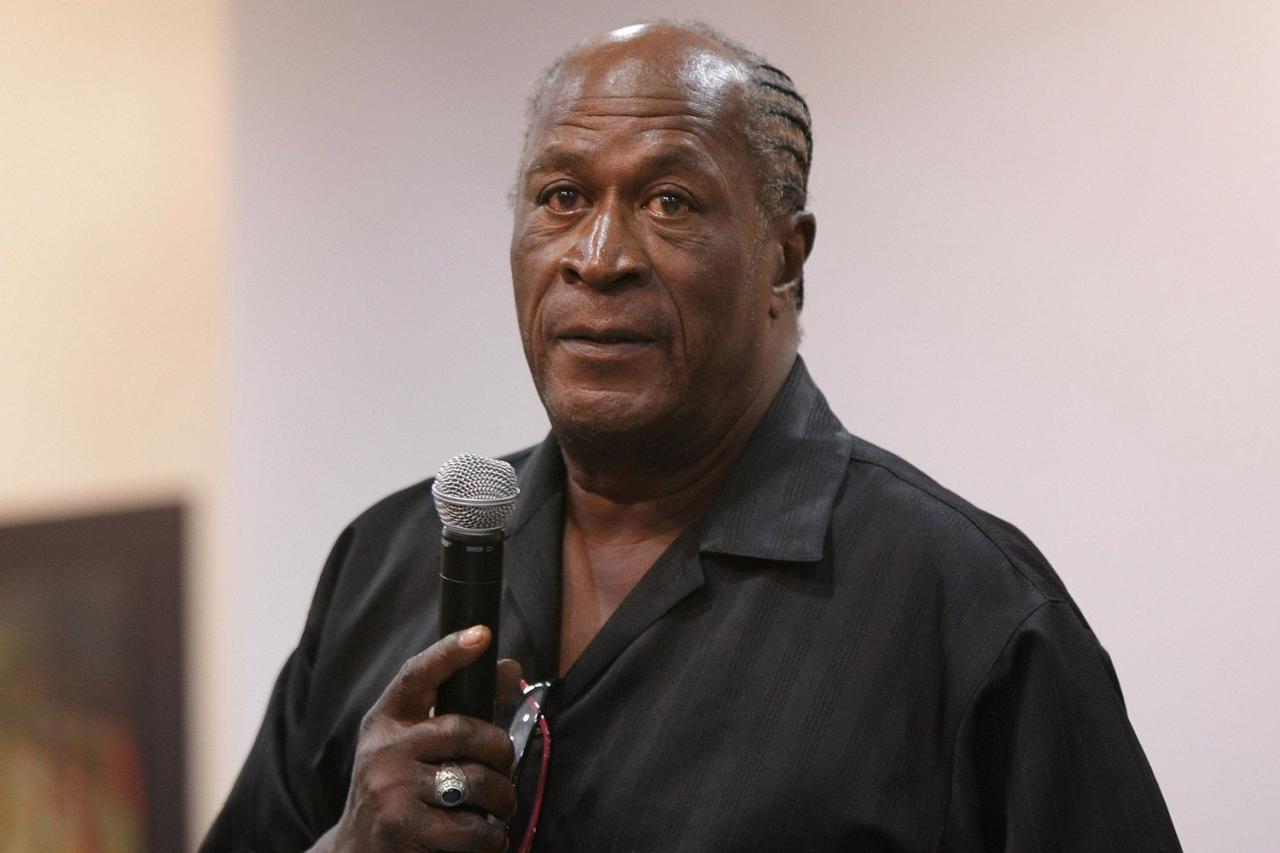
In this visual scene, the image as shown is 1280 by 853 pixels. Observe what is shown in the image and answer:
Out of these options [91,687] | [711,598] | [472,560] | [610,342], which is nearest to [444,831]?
[472,560]

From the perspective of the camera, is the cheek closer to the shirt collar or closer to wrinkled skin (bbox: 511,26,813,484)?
wrinkled skin (bbox: 511,26,813,484)

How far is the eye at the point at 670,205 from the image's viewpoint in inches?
60.5

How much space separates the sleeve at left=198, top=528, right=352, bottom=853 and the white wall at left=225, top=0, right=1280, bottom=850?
73 centimetres

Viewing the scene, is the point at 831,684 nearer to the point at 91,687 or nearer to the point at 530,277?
the point at 530,277

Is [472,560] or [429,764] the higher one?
[472,560]

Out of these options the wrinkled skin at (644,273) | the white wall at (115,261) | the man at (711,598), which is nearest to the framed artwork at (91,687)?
the white wall at (115,261)

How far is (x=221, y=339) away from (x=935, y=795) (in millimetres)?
1572

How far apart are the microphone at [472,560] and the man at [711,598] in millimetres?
21

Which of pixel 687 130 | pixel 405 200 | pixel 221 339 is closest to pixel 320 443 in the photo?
pixel 221 339

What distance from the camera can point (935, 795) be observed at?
142 cm

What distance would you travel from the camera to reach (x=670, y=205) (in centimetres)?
154

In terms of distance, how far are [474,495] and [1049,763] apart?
1.90 feet

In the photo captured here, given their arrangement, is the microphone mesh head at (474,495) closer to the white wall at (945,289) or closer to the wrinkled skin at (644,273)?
the wrinkled skin at (644,273)

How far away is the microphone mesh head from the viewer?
130 centimetres
